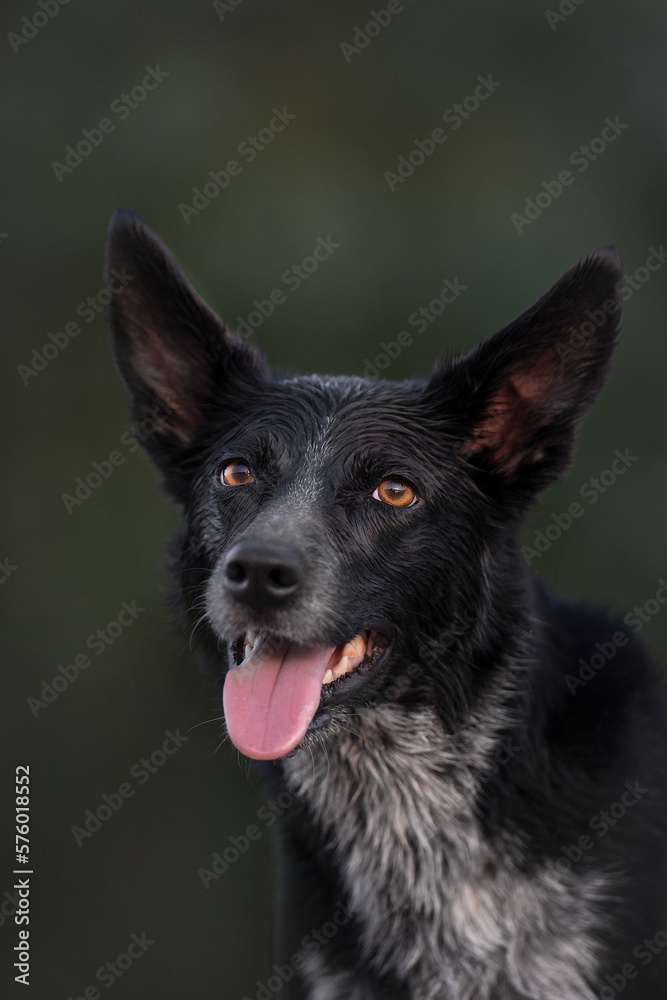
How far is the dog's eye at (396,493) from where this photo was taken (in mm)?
2580

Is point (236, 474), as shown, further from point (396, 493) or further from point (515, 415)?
point (515, 415)

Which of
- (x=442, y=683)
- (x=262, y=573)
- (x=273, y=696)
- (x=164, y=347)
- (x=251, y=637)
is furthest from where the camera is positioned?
(x=164, y=347)

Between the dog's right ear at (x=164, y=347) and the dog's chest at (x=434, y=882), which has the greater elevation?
the dog's right ear at (x=164, y=347)

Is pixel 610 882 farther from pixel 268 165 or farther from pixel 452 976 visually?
pixel 268 165

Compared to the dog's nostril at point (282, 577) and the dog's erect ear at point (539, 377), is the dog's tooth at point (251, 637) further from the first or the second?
the dog's erect ear at point (539, 377)

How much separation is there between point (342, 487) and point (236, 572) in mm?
417

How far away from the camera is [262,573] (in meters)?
2.28

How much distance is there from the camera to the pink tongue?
7.58ft

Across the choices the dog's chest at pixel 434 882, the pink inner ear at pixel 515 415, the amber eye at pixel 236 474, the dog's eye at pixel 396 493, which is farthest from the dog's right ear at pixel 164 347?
the dog's chest at pixel 434 882

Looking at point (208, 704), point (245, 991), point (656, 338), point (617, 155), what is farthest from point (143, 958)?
point (617, 155)

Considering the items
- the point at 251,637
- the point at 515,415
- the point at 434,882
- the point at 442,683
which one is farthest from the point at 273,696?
the point at 515,415

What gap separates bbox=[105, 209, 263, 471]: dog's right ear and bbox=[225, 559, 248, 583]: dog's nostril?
2.55 ft

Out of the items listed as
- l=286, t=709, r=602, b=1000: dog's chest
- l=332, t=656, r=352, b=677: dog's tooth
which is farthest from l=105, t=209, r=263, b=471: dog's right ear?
l=286, t=709, r=602, b=1000: dog's chest

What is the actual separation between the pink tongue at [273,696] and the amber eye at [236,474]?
448mm
